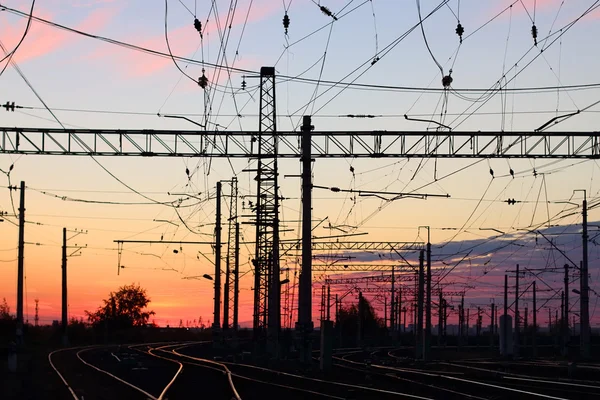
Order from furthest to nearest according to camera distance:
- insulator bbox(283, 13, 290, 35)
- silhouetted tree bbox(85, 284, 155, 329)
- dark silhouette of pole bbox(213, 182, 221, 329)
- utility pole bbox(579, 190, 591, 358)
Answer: silhouetted tree bbox(85, 284, 155, 329), dark silhouette of pole bbox(213, 182, 221, 329), utility pole bbox(579, 190, 591, 358), insulator bbox(283, 13, 290, 35)

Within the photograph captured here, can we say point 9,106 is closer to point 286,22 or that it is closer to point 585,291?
point 286,22

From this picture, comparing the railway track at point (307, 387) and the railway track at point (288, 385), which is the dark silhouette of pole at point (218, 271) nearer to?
the railway track at point (288, 385)

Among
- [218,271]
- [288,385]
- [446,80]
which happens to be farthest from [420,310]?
[446,80]

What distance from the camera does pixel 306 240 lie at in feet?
115

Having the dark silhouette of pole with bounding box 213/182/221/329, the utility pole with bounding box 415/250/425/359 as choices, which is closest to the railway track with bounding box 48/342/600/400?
the utility pole with bounding box 415/250/425/359

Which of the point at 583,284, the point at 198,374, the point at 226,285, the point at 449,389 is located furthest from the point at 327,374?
the point at 226,285

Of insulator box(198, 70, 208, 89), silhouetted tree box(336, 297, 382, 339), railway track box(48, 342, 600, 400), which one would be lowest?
silhouetted tree box(336, 297, 382, 339)

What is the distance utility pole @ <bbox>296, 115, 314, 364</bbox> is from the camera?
34719 millimetres

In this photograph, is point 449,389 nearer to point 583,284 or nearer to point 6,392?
point 6,392

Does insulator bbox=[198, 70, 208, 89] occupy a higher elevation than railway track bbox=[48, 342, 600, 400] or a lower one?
higher

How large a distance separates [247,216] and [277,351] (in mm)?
7654

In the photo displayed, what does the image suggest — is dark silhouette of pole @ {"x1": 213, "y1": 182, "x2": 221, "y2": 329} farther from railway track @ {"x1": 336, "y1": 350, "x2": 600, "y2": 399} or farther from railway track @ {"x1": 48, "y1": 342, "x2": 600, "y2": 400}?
railway track @ {"x1": 336, "y1": 350, "x2": 600, "y2": 399}

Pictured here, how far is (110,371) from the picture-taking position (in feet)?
125

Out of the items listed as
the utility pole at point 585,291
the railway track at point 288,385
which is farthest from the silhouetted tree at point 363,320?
the railway track at point 288,385
